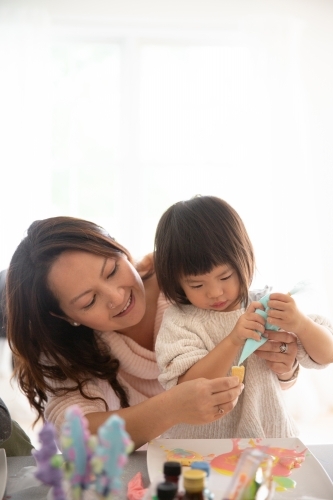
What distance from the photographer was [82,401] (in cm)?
135

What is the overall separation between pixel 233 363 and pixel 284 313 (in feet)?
0.79

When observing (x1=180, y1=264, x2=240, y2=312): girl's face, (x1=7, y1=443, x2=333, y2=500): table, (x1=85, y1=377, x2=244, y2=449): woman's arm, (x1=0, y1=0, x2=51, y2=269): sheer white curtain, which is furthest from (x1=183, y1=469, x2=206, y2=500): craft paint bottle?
(x1=0, y1=0, x2=51, y2=269): sheer white curtain

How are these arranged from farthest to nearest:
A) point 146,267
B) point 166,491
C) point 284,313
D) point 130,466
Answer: point 146,267
point 284,313
point 130,466
point 166,491

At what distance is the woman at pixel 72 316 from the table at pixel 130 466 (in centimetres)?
18

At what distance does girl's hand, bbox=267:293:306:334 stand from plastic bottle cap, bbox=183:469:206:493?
52cm

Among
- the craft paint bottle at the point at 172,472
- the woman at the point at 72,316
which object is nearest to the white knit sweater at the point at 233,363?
the woman at the point at 72,316

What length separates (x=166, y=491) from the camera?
27.4 inches

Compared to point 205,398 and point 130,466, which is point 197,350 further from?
point 130,466

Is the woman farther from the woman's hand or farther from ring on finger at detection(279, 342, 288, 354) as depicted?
the woman's hand

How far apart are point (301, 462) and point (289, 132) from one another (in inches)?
116

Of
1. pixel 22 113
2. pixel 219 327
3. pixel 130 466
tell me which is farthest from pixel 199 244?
pixel 22 113

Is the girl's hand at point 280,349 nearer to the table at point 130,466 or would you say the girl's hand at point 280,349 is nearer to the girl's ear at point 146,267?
the table at point 130,466

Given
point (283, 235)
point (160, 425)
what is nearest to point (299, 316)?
point (160, 425)

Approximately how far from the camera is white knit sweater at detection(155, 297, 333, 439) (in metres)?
1.30
